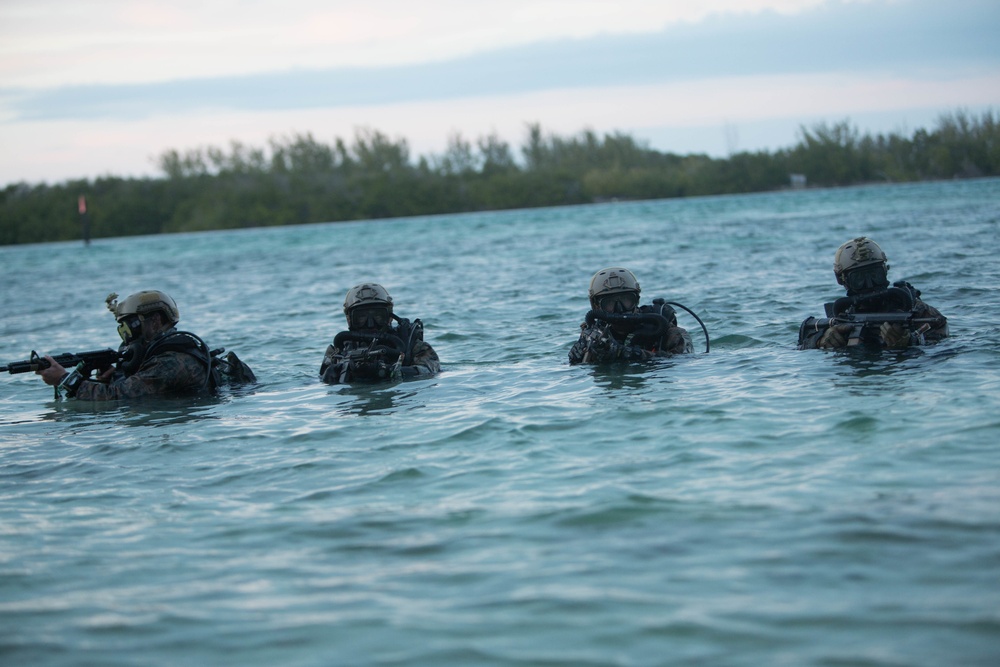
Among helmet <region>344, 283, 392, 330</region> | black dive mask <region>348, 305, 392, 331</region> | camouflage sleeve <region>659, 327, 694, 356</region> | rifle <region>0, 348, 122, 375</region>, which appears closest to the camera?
rifle <region>0, 348, 122, 375</region>

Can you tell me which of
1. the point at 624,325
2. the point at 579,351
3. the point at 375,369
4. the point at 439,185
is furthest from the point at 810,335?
the point at 439,185

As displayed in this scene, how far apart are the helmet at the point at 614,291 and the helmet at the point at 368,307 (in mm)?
1935

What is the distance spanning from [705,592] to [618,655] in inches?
24.2

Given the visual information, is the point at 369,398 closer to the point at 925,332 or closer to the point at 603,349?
the point at 603,349

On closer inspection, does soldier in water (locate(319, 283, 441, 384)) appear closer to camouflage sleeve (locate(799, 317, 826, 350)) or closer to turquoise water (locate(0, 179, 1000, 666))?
turquoise water (locate(0, 179, 1000, 666))

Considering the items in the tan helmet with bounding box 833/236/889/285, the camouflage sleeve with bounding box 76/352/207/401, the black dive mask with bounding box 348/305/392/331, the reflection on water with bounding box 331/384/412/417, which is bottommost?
the reflection on water with bounding box 331/384/412/417

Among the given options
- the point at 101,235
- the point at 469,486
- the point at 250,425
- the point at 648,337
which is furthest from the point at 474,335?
the point at 101,235

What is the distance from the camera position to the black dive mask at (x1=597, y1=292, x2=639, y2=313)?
9.69m

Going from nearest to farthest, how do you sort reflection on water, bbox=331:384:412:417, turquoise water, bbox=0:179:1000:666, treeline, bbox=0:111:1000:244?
turquoise water, bbox=0:179:1000:666 < reflection on water, bbox=331:384:412:417 < treeline, bbox=0:111:1000:244

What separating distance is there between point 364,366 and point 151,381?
6.39 ft

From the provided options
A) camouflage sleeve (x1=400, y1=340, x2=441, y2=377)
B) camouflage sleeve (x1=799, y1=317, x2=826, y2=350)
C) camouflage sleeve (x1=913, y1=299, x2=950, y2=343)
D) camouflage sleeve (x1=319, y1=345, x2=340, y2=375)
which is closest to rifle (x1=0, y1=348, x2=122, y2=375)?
camouflage sleeve (x1=319, y1=345, x2=340, y2=375)

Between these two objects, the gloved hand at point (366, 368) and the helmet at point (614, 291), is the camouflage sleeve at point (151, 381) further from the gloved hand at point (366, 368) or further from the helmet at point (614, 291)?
the helmet at point (614, 291)

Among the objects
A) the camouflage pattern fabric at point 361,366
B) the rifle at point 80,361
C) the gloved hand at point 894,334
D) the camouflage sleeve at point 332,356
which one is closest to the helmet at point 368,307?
the camouflage pattern fabric at point 361,366

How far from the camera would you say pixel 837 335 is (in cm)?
948
